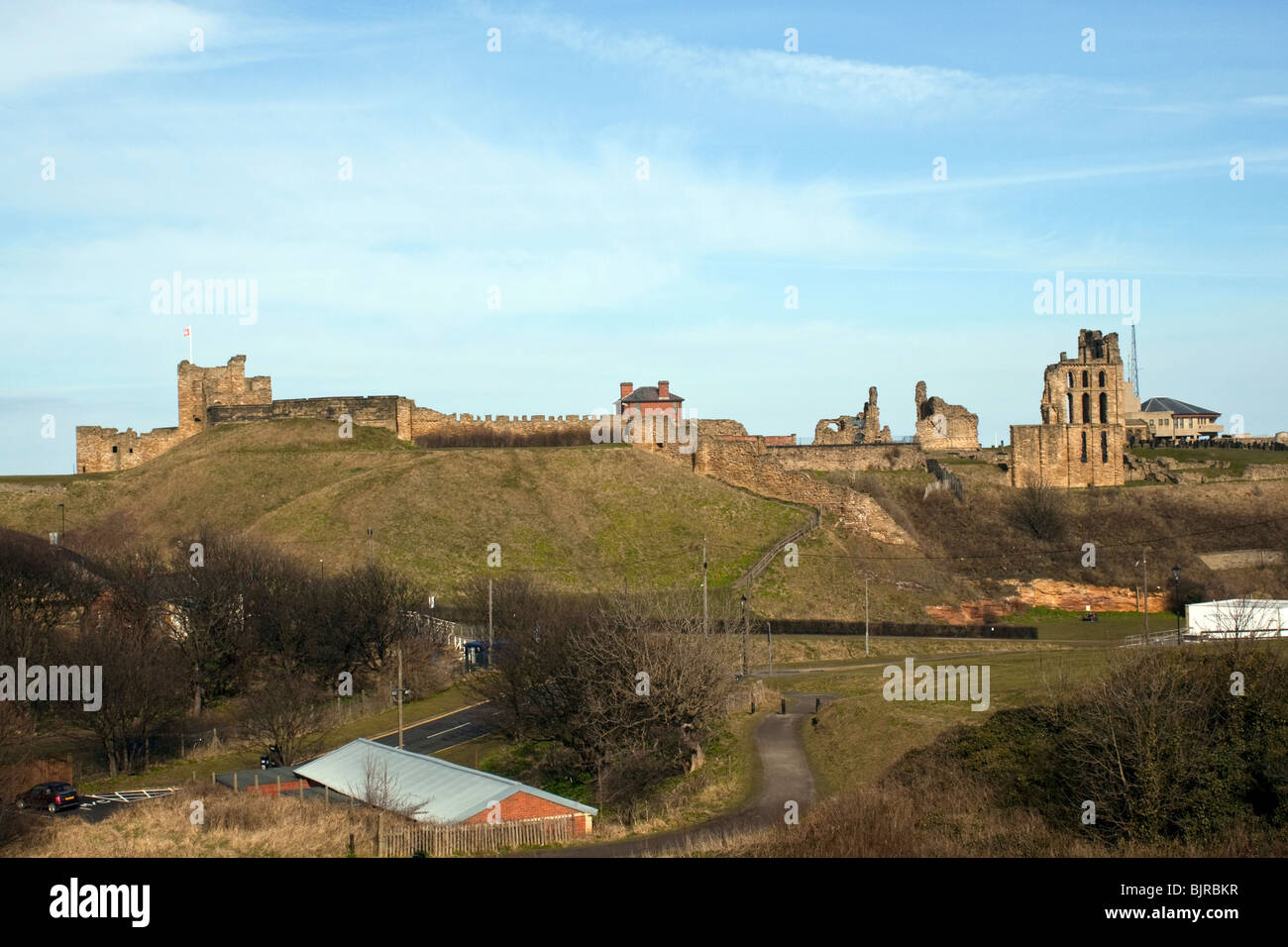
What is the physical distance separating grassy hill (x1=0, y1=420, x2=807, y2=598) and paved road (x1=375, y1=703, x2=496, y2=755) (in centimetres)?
1163

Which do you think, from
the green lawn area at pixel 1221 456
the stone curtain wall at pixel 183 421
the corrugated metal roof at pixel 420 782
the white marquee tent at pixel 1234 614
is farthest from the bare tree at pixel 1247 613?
the stone curtain wall at pixel 183 421

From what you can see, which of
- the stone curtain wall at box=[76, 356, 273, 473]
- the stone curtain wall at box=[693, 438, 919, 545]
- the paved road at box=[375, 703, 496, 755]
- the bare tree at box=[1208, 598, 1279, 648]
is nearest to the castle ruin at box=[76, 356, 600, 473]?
the stone curtain wall at box=[76, 356, 273, 473]

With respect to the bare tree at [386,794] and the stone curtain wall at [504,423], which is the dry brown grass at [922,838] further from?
the stone curtain wall at [504,423]

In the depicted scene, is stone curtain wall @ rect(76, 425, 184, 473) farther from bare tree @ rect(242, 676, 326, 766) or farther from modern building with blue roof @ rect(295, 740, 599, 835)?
modern building with blue roof @ rect(295, 740, 599, 835)

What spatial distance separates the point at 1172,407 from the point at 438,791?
306 ft

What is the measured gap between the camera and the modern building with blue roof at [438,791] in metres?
26.4

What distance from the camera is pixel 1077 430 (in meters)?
68.8

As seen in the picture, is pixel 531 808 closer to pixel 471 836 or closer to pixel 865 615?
pixel 471 836

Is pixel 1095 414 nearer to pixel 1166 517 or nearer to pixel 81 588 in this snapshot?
pixel 1166 517

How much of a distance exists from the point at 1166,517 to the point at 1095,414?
9.23 m

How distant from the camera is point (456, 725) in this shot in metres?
40.0

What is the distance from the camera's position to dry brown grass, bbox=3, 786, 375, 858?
2400 centimetres

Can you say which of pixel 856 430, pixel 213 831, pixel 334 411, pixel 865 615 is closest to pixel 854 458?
pixel 856 430
